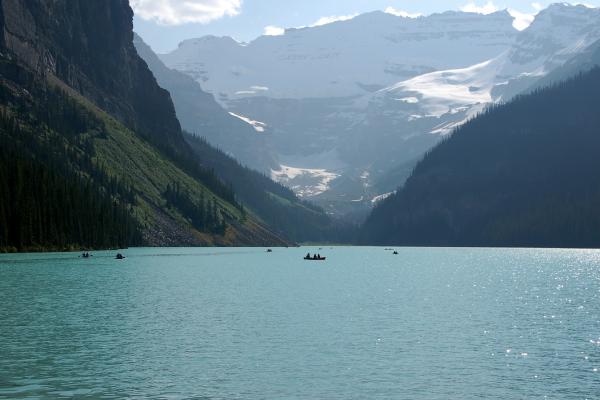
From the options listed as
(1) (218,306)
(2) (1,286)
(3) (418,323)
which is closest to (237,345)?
(3) (418,323)

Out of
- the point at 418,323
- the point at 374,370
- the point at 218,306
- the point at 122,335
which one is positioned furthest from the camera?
the point at 218,306

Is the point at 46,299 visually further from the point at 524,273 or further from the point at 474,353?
the point at 524,273

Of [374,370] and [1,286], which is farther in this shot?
[1,286]

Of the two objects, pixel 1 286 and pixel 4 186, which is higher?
pixel 4 186

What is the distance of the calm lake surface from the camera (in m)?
49.8

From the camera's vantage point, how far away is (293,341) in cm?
6719

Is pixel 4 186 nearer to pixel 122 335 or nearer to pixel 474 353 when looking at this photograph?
pixel 122 335

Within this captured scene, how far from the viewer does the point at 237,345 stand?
6475cm

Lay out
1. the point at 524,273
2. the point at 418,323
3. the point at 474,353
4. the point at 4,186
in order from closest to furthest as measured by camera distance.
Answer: the point at 474,353
the point at 418,323
the point at 524,273
the point at 4,186

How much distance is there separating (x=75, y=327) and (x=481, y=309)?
4722 cm

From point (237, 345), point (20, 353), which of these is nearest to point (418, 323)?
point (237, 345)

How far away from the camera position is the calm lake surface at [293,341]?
49.8 metres

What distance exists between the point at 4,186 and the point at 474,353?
155028 mm

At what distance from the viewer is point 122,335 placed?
68.2 m
